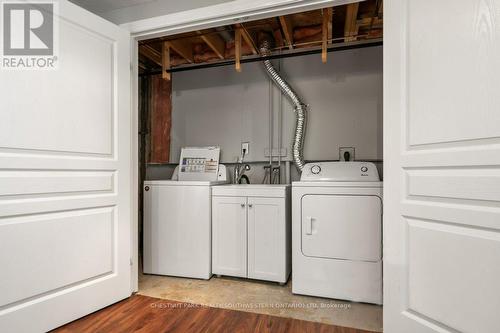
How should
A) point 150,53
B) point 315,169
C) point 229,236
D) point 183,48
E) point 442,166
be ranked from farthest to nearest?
point 150,53 → point 183,48 → point 229,236 → point 315,169 → point 442,166

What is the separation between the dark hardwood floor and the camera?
1600 mm

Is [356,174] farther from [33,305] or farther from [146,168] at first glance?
[146,168]

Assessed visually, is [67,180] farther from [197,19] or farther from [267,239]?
[267,239]

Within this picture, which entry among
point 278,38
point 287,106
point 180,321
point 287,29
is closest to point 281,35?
point 278,38

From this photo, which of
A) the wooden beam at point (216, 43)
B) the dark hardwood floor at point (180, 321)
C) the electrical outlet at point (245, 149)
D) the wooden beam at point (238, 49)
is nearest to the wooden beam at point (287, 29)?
the wooden beam at point (238, 49)

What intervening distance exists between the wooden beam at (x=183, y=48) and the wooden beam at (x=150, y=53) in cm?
31

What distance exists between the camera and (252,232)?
2.29 meters

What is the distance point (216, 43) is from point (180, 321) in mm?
2486

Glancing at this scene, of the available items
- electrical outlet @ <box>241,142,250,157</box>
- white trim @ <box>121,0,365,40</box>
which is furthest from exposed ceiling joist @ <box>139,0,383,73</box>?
electrical outlet @ <box>241,142,250,157</box>

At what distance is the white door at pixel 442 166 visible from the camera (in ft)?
3.52

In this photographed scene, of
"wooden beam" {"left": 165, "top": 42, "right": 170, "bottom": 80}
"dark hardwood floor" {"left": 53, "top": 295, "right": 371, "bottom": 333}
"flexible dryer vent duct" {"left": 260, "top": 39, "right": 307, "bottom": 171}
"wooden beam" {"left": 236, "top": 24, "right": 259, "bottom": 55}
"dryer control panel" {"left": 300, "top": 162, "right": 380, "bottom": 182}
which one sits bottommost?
"dark hardwood floor" {"left": 53, "top": 295, "right": 371, "bottom": 333}

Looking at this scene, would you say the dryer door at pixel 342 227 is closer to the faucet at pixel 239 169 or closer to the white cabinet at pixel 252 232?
the white cabinet at pixel 252 232

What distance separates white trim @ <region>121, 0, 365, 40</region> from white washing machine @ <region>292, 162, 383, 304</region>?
48.3 inches

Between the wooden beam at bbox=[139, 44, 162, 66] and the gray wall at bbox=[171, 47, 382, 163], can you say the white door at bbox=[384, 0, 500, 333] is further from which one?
the wooden beam at bbox=[139, 44, 162, 66]
